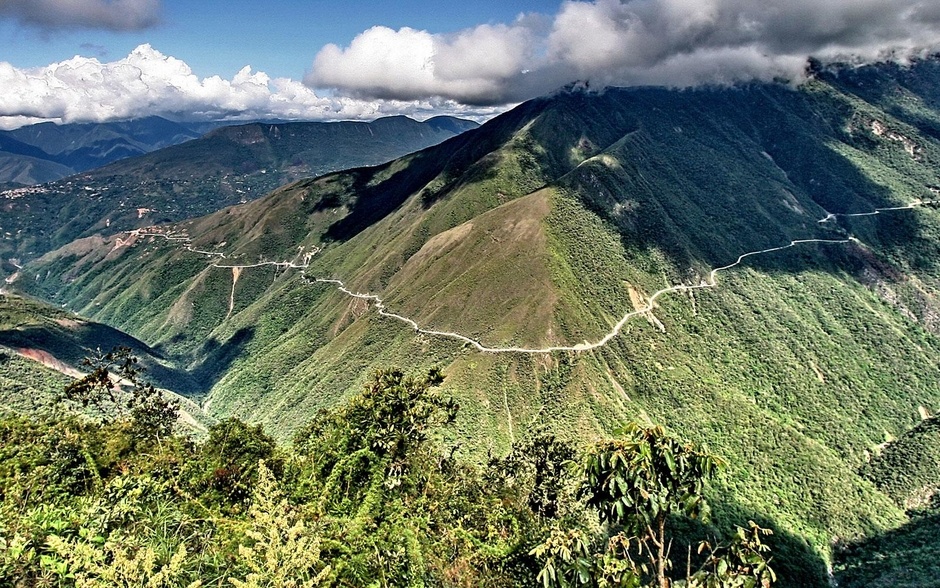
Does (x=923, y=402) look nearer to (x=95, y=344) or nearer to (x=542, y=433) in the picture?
(x=542, y=433)

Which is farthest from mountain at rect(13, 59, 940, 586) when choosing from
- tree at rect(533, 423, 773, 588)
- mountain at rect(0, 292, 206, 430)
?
tree at rect(533, 423, 773, 588)

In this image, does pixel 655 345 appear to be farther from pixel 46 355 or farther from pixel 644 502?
pixel 46 355

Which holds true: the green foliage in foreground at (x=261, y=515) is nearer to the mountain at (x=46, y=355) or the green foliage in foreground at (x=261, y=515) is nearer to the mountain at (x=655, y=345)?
the mountain at (x=46, y=355)

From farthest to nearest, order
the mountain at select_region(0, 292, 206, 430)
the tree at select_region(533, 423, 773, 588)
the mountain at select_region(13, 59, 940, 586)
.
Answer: the mountain at select_region(13, 59, 940, 586)
the mountain at select_region(0, 292, 206, 430)
the tree at select_region(533, 423, 773, 588)

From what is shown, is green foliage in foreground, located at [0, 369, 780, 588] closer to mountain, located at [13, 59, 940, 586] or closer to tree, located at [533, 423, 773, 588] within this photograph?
tree, located at [533, 423, 773, 588]

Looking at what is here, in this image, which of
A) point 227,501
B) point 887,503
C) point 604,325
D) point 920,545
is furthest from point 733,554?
point 887,503

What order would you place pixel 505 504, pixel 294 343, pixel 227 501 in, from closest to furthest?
pixel 227 501 < pixel 505 504 < pixel 294 343

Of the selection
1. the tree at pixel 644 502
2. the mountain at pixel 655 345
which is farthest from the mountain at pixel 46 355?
the tree at pixel 644 502
